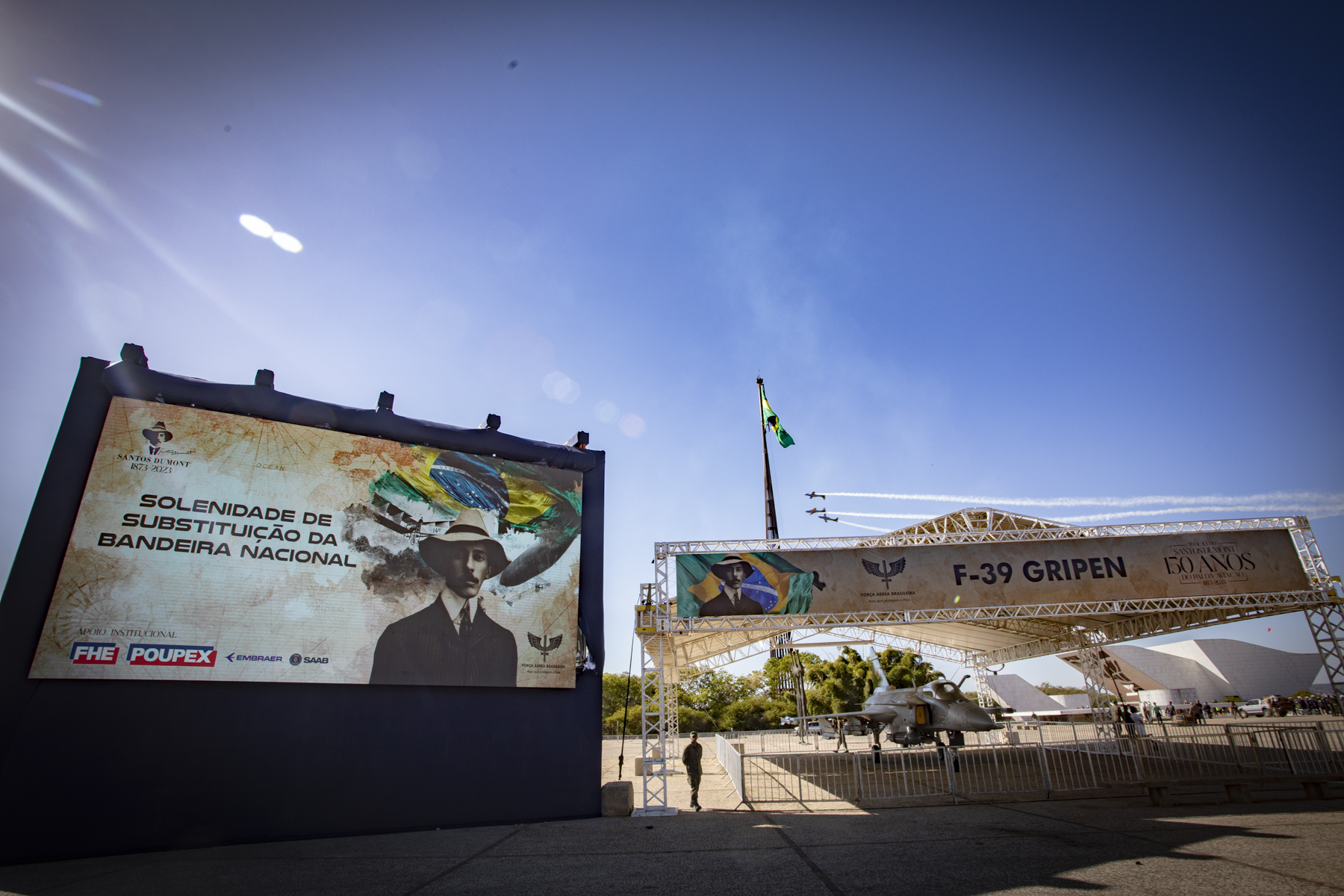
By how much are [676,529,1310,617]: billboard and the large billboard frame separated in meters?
4.43

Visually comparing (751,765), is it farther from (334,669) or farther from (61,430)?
(61,430)

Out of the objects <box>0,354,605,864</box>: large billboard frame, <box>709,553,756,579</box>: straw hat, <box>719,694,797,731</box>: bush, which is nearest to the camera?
<box>0,354,605,864</box>: large billboard frame

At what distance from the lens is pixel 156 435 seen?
1145cm

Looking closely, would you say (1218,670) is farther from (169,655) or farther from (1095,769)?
(169,655)

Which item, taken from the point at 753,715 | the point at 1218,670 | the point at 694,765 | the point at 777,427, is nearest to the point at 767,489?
the point at 777,427

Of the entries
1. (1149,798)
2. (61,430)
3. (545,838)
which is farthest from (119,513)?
(1149,798)

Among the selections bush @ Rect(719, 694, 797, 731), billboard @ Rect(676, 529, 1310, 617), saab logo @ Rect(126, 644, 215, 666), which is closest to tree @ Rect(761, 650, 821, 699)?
bush @ Rect(719, 694, 797, 731)

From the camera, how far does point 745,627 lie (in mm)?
15062

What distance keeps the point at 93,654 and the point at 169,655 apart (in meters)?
1.11

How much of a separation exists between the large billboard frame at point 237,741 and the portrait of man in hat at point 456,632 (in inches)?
13.9

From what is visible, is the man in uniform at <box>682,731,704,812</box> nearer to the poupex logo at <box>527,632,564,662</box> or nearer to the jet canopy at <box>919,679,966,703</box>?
the poupex logo at <box>527,632,564,662</box>

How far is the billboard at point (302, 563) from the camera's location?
10.5 meters

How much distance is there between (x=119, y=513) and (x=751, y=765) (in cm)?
2032

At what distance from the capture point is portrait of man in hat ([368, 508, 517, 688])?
11.9 meters
